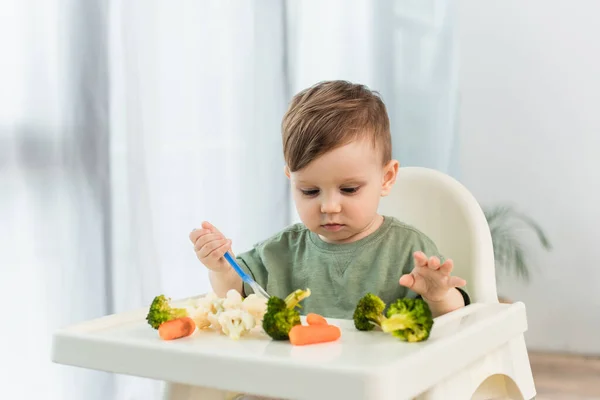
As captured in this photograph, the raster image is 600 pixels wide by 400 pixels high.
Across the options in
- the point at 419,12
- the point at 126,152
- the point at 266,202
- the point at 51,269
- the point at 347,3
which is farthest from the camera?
the point at 419,12

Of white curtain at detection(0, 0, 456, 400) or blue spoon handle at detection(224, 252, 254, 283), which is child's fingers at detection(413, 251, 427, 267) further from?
white curtain at detection(0, 0, 456, 400)

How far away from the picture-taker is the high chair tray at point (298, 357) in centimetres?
72

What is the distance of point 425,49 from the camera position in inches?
114

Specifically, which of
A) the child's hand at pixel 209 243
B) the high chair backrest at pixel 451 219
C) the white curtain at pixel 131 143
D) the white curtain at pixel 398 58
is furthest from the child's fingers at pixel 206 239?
the white curtain at pixel 398 58

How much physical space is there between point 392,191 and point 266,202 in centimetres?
112

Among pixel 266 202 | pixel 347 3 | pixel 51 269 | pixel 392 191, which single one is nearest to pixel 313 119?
pixel 392 191

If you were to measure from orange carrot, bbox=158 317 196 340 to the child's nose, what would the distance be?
0.33 metres

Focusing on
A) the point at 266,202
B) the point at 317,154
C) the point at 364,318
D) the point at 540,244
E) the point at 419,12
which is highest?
the point at 419,12

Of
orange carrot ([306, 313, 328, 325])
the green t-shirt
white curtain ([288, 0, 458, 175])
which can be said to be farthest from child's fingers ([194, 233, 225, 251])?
white curtain ([288, 0, 458, 175])

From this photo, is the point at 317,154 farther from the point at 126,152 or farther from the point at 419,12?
the point at 419,12

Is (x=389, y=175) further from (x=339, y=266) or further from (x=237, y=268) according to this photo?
(x=237, y=268)

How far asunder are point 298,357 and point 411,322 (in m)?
0.13

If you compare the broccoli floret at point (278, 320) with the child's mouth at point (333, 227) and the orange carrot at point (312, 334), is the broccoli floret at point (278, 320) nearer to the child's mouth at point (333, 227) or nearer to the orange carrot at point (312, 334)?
the orange carrot at point (312, 334)

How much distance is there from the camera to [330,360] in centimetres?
76
